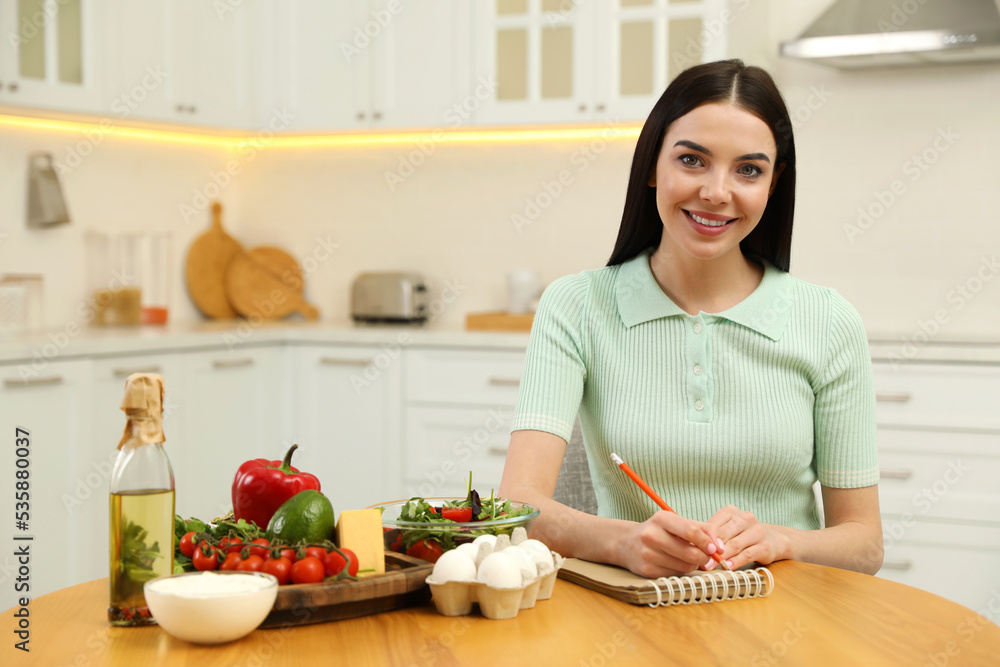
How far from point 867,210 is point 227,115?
2.40 metres

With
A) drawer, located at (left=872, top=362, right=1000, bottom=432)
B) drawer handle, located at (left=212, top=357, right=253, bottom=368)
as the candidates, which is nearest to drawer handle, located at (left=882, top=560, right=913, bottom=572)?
drawer, located at (left=872, top=362, right=1000, bottom=432)

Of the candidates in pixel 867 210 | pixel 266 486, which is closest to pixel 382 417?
pixel 867 210

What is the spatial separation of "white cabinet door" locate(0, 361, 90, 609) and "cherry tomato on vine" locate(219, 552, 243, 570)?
2.06 meters

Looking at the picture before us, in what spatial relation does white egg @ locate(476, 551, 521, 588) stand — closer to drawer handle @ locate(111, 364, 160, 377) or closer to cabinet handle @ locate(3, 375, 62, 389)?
cabinet handle @ locate(3, 375, 62, 389)

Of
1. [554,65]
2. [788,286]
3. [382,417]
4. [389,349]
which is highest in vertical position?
[554,65]

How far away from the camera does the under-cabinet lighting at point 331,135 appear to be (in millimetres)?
3604

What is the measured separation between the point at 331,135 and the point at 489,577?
3446 millimetres

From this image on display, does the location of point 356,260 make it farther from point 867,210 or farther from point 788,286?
point 788,286

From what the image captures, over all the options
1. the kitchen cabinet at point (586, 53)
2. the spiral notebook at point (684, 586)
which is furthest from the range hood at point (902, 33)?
the spiral notebook at point (684, 586)

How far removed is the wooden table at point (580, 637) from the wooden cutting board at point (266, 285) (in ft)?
10.4

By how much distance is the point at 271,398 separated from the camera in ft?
11.9

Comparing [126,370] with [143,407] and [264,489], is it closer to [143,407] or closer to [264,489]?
[264,489]

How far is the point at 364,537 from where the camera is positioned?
39.7 inches

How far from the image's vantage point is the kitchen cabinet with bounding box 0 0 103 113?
3.12 metres
